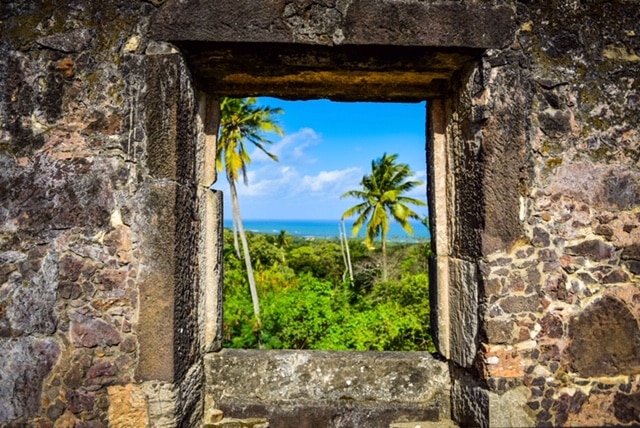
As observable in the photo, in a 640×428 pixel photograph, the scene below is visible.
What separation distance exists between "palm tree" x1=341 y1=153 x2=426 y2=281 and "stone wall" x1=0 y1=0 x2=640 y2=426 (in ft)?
64.7

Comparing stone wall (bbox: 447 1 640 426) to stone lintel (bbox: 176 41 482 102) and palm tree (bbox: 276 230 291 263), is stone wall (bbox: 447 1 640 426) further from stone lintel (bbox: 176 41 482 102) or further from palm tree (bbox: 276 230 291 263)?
palm tree (bbox: 276 230 291 263)

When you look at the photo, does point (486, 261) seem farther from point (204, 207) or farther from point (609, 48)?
point (204, 207)

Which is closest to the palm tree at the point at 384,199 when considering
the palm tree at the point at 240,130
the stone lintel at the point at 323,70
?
the palm tree at the point at 240,130

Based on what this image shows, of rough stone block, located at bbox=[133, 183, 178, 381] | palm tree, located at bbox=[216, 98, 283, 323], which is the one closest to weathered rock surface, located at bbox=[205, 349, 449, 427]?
rough stone block, located at bbox=[133, 183, 178, 381]

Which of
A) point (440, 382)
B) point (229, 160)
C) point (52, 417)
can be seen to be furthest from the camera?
point (229, 160)

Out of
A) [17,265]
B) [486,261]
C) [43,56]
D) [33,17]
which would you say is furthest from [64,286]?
[486,261]

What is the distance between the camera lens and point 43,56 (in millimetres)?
2391

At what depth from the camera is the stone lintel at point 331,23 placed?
238cm

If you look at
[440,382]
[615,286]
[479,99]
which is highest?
[479,99]

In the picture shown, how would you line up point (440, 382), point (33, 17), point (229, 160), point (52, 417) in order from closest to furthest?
1. point (52, 417)
2. point (33, 17)
3. point (440, 382)
4. point (229, 160)

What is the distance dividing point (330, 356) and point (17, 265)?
1967 mm

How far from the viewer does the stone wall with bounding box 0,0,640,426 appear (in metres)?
2.32

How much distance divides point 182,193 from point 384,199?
67.7ft

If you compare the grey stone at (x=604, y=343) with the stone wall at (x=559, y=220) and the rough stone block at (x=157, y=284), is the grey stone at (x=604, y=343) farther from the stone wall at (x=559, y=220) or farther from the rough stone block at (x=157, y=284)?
the rough stone block at (x=157, y=284)
